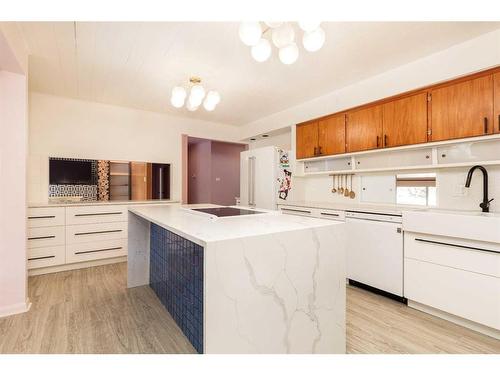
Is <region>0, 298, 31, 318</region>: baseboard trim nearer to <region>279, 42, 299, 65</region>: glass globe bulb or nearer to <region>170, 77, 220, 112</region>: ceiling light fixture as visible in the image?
<region>170, 77, 220, 112</region>: ceiling light fixture

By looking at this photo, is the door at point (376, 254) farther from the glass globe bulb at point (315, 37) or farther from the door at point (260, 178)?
the glass globe bulb at point (315, 37)

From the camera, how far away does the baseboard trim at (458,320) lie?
1820 mm

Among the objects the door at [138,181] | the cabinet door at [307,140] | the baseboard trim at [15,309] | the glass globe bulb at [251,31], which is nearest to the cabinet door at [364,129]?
the cabinet door at [307,140]

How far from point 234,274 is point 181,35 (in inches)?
77.4

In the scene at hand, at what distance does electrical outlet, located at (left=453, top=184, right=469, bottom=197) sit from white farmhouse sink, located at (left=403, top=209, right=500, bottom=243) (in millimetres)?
385

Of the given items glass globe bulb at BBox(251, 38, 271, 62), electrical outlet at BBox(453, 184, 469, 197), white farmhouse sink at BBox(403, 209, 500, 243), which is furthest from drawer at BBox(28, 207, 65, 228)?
electrical outlet at BBox(453, 184, 469, 197)

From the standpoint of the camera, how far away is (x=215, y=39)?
214 cm

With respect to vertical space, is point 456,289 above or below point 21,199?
below

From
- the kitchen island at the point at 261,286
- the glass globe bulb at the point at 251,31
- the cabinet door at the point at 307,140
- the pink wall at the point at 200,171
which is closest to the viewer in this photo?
the kitchen island at the point at 261,286

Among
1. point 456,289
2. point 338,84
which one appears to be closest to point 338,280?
point 456,289

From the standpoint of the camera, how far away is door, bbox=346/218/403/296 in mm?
2346

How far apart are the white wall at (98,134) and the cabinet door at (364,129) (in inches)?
103

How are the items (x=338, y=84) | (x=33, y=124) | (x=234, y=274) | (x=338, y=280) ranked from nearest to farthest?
(x=234, y=274), (x=338, y=280), (x=338, y=84), (x=33, y=124)

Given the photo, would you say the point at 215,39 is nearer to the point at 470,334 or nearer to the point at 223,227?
the point at 223,227
